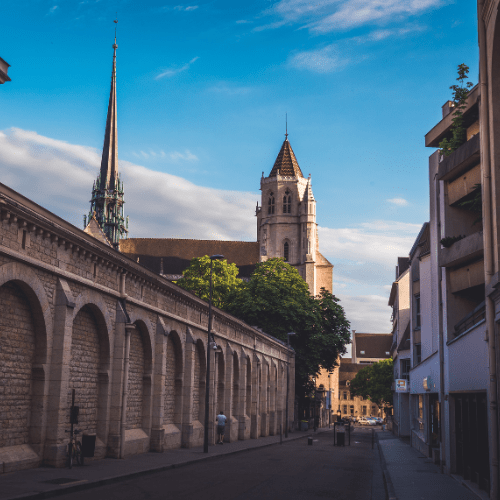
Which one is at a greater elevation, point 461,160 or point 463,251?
point 461,160

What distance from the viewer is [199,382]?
33219 mm

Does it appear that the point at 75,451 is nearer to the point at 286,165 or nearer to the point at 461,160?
the point at 461,160

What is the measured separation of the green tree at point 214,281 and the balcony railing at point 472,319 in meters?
43.5

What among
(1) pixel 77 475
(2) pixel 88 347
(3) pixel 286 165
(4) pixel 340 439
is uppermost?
(3) pixel 286 165

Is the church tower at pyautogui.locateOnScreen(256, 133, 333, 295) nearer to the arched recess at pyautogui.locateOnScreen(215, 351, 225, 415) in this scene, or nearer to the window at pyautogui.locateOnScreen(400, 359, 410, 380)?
the window at pyautogui.locateOnScreen(400, 359, 410, 380)

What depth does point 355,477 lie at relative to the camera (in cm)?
1955

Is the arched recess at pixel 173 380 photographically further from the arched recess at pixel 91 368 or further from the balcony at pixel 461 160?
the balcony at pixel 461 160

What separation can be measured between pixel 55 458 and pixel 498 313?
11.7 meters

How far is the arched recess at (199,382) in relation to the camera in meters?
32.3

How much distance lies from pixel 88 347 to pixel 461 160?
1290cm

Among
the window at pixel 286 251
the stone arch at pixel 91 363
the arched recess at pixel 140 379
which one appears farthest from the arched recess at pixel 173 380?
the window at pixel 286 251

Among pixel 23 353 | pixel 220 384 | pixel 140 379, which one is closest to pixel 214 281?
pixel 220 384

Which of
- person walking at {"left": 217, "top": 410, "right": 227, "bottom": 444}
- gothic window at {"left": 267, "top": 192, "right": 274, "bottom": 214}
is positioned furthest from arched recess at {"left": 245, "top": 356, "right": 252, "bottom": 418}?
gothic window at {"left": 267, "top": 192, "right": 274, "bottom": 214}

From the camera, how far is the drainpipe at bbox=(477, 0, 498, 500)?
516 inches
